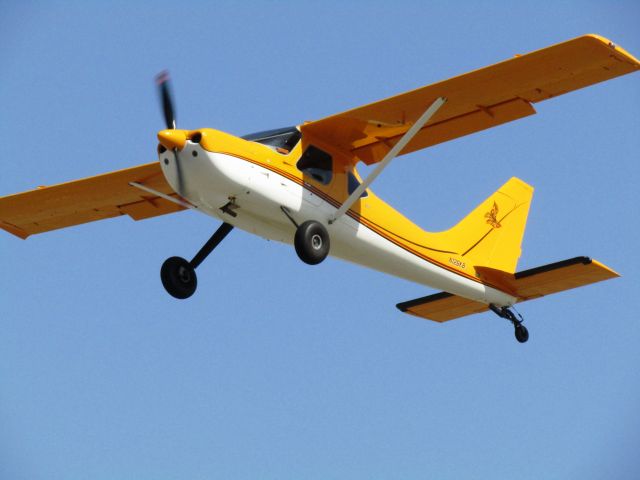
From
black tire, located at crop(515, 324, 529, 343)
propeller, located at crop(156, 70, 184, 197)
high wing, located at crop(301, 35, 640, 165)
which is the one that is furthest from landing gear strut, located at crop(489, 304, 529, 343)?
propeller, located at crop(156, 70, 184, 197)

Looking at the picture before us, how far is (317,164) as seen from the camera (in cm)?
1739

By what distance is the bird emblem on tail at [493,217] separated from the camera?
21.1 meters

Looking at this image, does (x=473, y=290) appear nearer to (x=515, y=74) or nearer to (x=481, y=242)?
(x=481, y=242)

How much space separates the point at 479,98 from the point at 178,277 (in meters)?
5.11

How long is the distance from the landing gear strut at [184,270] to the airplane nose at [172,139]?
2146 millimetres

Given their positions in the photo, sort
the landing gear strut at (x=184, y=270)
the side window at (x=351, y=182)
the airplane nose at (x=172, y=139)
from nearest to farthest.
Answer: the airplane nose at (x=172, y=139) < the side window at (x=351, y=182) < the landing gear strut at (x=184, y=270)

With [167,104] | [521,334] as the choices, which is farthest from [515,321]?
[167,104]

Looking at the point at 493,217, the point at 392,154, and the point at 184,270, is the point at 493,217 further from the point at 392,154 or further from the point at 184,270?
the point at 184,270

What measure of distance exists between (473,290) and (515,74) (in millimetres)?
4433

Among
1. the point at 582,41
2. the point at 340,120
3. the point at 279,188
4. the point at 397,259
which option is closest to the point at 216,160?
the point at 279,188

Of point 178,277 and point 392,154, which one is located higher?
point 392,154

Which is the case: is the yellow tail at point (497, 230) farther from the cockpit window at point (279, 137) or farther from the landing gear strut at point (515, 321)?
the cockpit window at point (279, 137)

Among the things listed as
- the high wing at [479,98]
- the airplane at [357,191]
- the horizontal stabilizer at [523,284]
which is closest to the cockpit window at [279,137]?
the airplane at [357,191]

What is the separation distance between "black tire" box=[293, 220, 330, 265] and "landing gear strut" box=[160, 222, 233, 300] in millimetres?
1596
